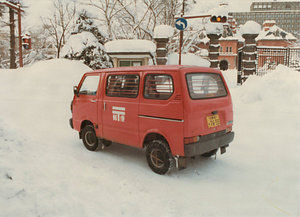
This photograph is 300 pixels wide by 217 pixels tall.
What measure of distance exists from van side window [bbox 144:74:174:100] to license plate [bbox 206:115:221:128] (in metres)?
0.84

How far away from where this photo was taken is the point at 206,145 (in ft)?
14.0

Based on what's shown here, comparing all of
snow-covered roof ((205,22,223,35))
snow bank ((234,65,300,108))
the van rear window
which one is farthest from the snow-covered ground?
snow-covered roof ((205,22,223,35))

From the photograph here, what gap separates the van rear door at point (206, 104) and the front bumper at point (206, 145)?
0.45 ft

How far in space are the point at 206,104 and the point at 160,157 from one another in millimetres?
1278

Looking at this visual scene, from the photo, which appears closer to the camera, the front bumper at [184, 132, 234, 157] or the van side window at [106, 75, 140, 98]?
the front bumper at [184, 132, 234, 157]

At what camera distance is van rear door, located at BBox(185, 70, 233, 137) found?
4.05 m

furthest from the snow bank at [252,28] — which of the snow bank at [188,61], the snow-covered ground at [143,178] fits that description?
the snow-covered ground at [143,178]

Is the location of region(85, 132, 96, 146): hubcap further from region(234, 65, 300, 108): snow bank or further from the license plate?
region(234, 65, 300, 108): snow bank

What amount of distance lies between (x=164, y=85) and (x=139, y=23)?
57.9 feet

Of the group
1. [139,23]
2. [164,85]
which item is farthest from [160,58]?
[164,85]

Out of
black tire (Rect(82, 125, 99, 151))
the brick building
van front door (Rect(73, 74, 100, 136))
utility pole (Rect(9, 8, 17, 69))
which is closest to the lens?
van front door (Rect(73, 74, 100, 136))

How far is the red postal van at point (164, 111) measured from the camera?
13.4ft

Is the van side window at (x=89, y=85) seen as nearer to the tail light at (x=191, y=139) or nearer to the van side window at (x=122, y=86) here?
the van side window at (x=122, y=86)

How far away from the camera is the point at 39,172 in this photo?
3.72 metres
